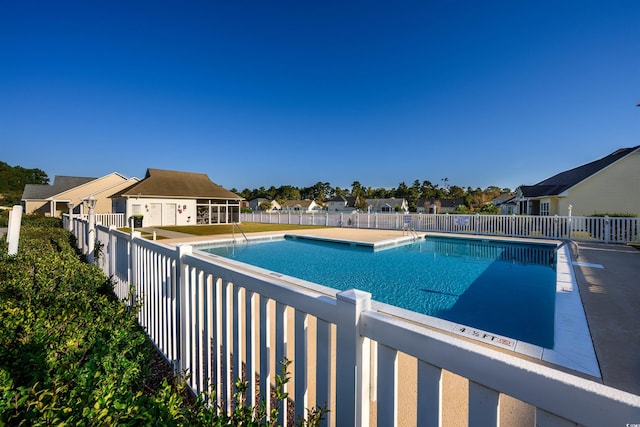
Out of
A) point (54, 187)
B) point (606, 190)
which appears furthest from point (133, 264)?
point (54, 187)

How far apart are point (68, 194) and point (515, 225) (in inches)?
1450

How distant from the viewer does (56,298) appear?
2.53 m

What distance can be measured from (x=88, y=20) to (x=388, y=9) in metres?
13.7

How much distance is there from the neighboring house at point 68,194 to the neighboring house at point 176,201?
3617 mm

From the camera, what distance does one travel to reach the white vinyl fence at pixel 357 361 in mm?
737

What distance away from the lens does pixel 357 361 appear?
122 centimetres

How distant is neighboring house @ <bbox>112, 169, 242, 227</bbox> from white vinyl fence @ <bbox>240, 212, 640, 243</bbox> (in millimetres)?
11159

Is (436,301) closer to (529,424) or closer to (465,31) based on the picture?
(529,424)

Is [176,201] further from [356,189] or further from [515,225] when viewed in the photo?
[356,189]

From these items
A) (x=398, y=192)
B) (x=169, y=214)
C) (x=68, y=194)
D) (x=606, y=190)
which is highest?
(x=398, y=192)

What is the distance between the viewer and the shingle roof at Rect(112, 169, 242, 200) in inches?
894

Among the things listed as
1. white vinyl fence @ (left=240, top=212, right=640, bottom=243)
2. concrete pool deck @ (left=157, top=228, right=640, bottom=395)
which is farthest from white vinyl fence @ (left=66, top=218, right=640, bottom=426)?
white vinyl fence @ (left=240, top=212, right=640, bottom=243)

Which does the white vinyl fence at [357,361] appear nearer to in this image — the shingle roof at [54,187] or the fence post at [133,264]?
the fence post at [133,264]

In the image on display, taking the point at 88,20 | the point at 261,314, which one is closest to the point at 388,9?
the point at 88,20
